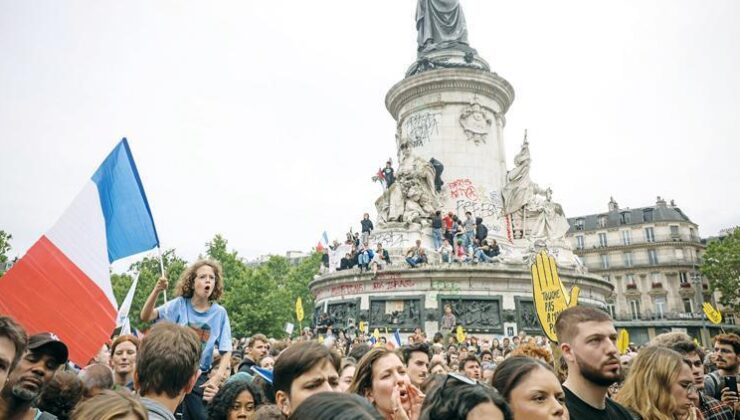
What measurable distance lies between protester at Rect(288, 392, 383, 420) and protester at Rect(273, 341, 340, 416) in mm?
1556

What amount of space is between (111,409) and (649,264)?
64.9 metres

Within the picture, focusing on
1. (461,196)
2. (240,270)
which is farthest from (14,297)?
(240,270)

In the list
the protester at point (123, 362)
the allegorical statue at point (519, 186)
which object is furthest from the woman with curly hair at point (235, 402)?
the allegorical statue at point (519, 186)

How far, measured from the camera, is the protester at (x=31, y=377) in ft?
11.3

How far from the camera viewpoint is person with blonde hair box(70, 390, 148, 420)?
90.4 inches

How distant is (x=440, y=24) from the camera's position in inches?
1168

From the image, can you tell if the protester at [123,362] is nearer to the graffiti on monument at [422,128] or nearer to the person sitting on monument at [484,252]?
the person sitting on monument at [484,252]

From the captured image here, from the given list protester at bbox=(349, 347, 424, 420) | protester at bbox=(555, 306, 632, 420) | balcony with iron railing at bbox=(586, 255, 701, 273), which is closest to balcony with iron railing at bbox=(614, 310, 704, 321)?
balcony with iron railing at bbox=(586, 255, 701, 273)

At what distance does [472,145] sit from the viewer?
26.1 m

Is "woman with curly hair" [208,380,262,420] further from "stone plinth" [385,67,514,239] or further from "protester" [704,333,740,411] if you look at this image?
"stone plinth" [385,67,514,239]

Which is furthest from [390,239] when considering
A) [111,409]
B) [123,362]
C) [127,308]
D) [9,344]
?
[111,409]

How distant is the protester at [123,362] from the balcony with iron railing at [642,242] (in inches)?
2464

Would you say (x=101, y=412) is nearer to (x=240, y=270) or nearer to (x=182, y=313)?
(x=182, y=313)

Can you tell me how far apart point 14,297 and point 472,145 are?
74.9 feet
